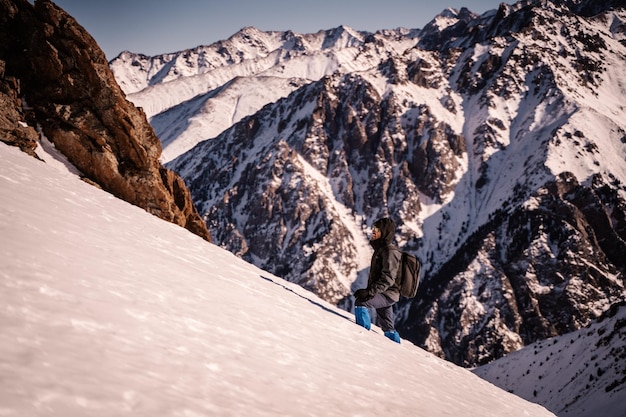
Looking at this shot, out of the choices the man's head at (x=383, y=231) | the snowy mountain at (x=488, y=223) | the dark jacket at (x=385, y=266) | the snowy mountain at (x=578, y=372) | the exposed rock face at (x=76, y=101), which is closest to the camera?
the dark jacket at (x=385, y=266)

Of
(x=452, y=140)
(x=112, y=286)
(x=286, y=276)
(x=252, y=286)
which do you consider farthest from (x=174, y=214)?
(x=452, y=140)

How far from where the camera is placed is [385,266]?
980cm

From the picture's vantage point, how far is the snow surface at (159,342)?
338cm

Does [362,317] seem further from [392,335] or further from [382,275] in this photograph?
[382,275]

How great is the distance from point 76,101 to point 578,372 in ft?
137

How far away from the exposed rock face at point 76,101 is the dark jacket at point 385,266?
1729 centimetres

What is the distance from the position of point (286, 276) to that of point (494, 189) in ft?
324

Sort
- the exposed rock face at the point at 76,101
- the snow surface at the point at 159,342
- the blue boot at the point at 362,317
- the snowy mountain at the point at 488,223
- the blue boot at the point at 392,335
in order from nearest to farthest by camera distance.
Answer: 1. the snow surface at the point at 159,342
2. the blue boot at the point at 362,317
3. the blue boot at the point at 392,335
4. the exposed rock face at the point at 76,101
5. the snowy mountain at the point at 488,223

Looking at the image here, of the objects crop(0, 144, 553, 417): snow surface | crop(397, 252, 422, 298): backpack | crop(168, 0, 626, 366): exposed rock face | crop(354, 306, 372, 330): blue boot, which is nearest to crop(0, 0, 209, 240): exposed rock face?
crop(0, 144, 553, 417): snow surface

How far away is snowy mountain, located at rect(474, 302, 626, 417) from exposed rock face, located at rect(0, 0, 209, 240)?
2720 cm

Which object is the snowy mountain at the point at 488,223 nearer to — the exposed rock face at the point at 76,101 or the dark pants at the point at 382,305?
the exposed rock face at the point at 76,101

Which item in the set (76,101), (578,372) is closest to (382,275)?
(76,101)

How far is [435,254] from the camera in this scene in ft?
579

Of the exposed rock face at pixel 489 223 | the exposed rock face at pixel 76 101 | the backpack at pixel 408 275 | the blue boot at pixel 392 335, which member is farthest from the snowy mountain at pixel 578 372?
the exposed rock face at pixel 489 223
